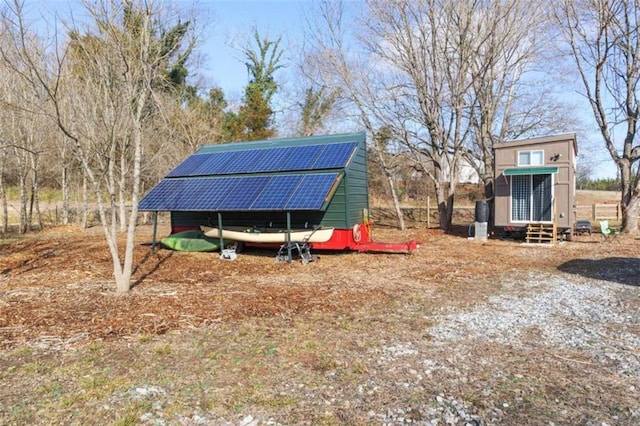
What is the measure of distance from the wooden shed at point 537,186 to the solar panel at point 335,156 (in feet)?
19.8

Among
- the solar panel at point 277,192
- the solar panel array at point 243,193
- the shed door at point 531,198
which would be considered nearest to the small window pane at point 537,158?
the shed door at point 531,198

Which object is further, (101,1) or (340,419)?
(101,1)

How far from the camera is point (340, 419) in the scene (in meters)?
3.21

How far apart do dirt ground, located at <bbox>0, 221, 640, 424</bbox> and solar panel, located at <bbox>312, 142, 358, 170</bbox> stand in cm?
244

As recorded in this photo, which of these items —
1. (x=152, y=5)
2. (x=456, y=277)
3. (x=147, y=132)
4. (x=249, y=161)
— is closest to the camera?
(x=152, y=5)

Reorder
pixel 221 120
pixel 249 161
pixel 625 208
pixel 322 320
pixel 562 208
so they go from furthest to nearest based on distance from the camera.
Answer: pixel 221 120 < pixel 625 208 < pixel 562 208 < pixel 249 161 < pixel 322 320

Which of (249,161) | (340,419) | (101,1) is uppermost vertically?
(101,1)

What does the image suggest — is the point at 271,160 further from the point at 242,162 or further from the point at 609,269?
the point at 609,269

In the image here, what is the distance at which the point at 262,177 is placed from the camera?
1195 cm

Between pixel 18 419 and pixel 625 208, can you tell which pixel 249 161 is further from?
pixel 625 208

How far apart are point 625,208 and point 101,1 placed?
57.9ft

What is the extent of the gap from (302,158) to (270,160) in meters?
1.04

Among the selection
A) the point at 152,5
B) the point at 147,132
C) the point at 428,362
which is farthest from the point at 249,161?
the point at 428,362

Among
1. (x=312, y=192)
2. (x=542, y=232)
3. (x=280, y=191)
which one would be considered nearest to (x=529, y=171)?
(x=542, y=232)
